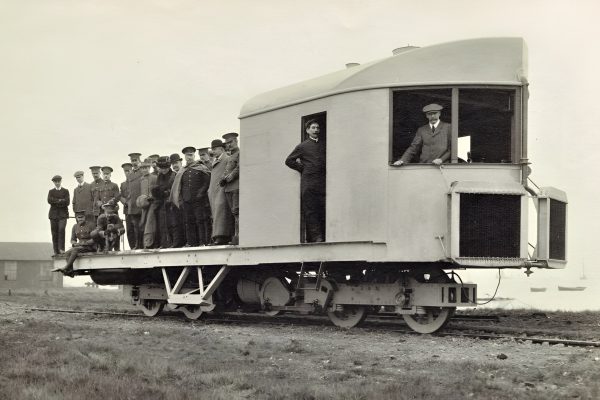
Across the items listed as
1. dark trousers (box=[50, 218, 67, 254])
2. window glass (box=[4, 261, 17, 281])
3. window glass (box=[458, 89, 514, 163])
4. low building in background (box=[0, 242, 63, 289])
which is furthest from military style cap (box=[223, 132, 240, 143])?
window glass (box=[4, 261, 17, 281])

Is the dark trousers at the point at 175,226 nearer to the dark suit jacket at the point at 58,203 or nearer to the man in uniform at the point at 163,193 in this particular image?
the man in uniform at the point at 163,193

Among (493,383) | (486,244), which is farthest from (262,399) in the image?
(486,244)

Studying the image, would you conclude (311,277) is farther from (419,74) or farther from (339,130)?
(419,74)

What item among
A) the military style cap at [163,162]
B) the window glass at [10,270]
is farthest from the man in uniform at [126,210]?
the window glass at [10,270]

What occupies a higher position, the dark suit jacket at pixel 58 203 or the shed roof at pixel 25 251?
the dark suit jacket at pixel 58 203

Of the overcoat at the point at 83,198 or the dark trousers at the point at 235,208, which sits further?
the overcoat at the point at 83,198

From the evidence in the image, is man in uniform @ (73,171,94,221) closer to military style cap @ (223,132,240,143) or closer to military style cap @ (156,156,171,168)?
military style cap @ (156,156,171,168)

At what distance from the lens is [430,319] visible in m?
9.65

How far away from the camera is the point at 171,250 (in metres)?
12.4

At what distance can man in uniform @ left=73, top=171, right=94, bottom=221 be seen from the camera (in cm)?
1573

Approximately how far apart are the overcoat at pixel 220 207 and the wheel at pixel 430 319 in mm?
3340

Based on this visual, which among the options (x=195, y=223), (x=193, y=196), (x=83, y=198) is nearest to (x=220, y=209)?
(x=193, y=196)

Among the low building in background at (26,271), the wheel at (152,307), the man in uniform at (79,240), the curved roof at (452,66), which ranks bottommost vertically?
the low building in background at (26,271)

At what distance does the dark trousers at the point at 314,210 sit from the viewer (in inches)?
400
